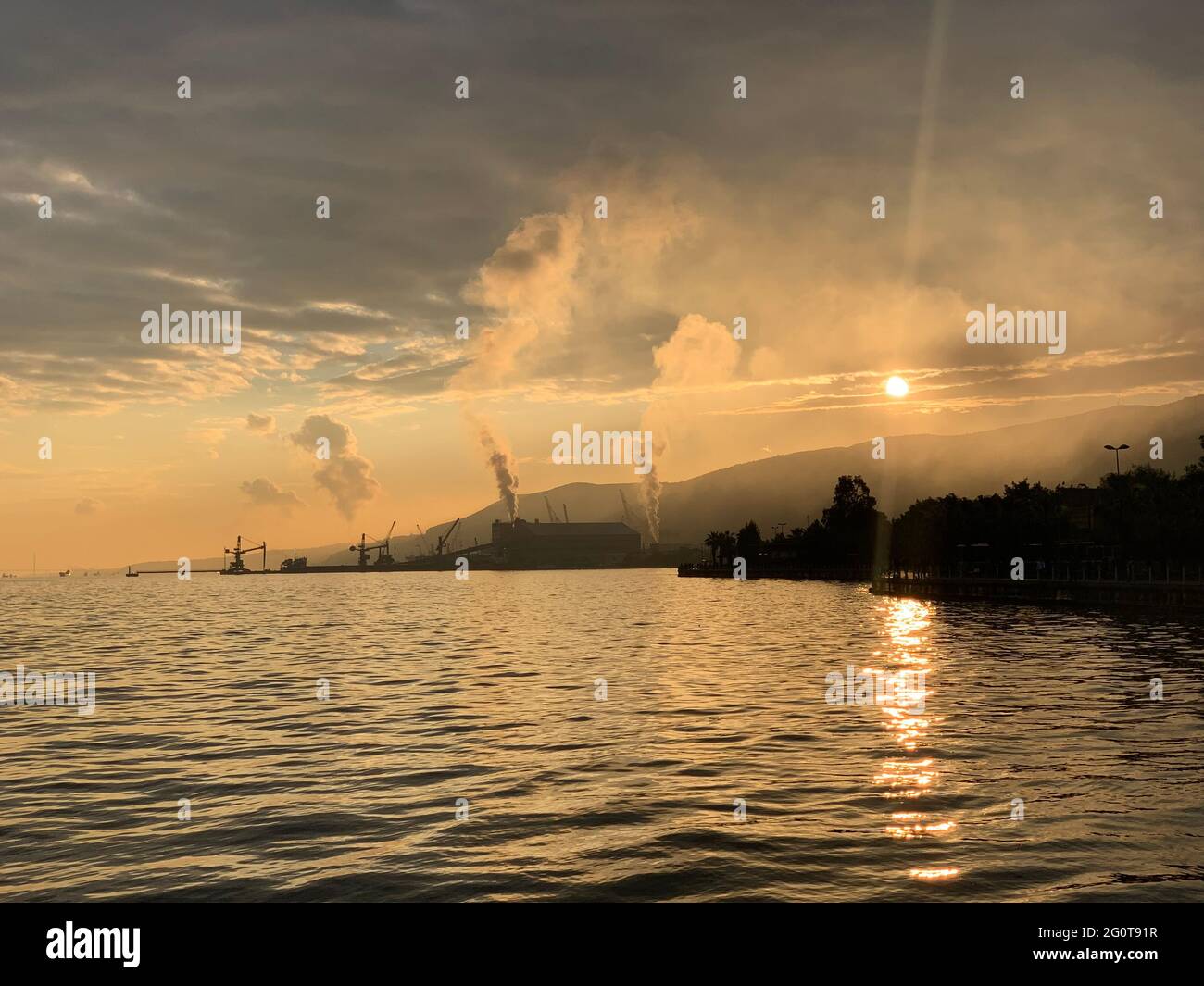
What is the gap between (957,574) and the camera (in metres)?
194

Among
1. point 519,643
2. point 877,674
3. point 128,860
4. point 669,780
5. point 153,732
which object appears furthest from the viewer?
point 519,643

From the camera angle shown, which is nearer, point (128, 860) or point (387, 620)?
point (128, 860)

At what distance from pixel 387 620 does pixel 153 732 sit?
3254 inches

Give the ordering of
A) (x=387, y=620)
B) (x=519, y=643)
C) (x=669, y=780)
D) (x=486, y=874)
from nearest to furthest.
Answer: (x=486, y=874)
(x=669, y=780)
(x=519, y=643)
(x=387, y=620)

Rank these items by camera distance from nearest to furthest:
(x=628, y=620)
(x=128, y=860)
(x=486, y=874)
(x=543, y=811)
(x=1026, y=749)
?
(x=486, y=874) < (x=128, y=860) < (x=543, y=811) < (x=1026, y=749) < (x=628, y=620)

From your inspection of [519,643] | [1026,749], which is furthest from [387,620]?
[1026,749]
